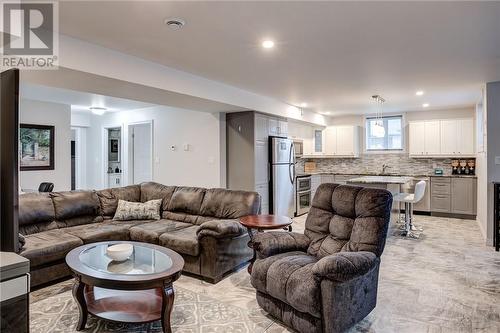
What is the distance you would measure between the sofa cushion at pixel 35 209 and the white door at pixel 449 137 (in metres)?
7.61

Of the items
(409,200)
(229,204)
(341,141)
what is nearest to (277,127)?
(341,141)

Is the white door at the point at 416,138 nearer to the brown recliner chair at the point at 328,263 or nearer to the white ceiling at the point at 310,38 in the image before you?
the white ceiling at the point at 310,38

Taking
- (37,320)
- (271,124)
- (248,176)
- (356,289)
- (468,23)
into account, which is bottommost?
(37,320)

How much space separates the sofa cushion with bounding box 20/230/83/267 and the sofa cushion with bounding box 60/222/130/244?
0.10 metres

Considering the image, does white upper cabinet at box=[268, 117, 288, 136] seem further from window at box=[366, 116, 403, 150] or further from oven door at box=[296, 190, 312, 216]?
window at box=[366, 116, 403, 150]

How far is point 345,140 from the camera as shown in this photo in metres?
8.32

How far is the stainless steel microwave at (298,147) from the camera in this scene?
299 inches

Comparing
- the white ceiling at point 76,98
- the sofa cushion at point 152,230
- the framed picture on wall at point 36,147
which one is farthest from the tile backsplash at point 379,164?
the framed picture on wall at point 36,147

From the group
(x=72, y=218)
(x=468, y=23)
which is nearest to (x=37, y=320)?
(x=72, y=218)

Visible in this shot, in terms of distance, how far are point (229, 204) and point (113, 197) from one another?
182 cm

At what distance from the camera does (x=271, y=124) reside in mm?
6363

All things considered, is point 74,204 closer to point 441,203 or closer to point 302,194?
point 302,194

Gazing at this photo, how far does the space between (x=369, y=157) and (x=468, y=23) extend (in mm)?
5887

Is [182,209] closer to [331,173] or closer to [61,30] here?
[61,30]
